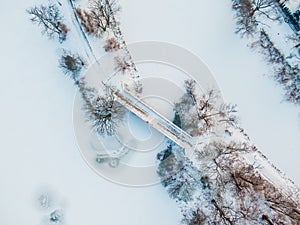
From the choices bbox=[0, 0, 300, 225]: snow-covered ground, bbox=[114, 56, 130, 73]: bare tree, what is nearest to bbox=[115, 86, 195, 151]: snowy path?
bbox=[114, 56, 130, 73]: bare tree

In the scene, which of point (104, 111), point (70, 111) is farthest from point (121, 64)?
point (70, 111)

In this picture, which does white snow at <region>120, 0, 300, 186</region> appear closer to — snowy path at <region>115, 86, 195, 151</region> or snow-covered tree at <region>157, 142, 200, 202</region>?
snowy path at <region>115, 86, 195, 151</region>

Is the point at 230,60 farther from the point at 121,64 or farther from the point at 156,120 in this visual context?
the point at 121,64

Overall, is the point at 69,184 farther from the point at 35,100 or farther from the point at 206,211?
the point at 206,211

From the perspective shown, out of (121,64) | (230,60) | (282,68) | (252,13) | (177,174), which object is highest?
(121,64)

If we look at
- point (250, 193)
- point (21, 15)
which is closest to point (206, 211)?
point (250, 193)

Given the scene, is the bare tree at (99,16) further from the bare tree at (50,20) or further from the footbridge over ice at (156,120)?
the footbridge over ice at (156,120)
